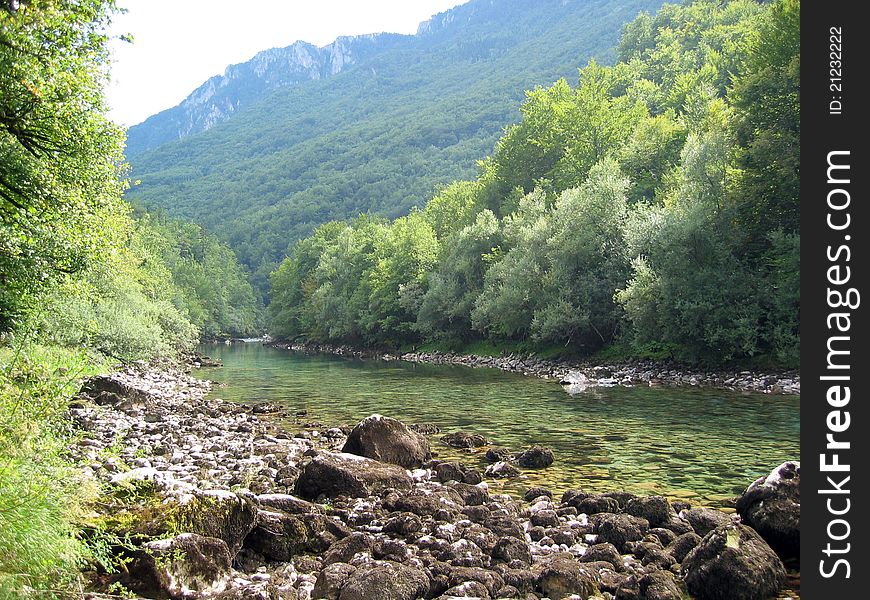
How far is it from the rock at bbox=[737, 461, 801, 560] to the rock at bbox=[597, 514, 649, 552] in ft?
5.66

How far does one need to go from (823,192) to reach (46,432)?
10.4m

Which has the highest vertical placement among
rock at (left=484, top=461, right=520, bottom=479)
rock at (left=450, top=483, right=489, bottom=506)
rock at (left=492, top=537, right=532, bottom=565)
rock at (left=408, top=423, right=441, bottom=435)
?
rock at (left=492, top=537, right=532, bottom=565)

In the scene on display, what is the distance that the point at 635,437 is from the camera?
20344 millimetres

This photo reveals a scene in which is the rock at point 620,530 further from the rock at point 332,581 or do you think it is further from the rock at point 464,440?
the rock at point 464,440

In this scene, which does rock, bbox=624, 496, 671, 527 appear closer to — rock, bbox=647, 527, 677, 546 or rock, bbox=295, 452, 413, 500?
rock, bbox=647, 527, 677, 546

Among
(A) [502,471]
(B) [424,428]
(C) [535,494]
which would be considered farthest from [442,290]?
(C) [535,494]

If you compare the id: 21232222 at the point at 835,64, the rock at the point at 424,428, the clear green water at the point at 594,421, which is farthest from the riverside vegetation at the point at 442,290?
the id: 21232222 at the point at 835,64

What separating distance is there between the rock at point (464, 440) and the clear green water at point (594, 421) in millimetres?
412

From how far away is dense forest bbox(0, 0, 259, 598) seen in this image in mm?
5873

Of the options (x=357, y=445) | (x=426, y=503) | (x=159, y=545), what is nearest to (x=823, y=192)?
(x=426, y=503)

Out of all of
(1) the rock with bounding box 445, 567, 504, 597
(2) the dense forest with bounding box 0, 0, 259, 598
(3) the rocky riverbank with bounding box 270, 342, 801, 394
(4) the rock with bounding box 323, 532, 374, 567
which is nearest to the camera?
(2) the dense forest with bounding box 0, 0, 259, 598

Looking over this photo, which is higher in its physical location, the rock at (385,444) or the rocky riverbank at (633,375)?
the rock at (385,444)

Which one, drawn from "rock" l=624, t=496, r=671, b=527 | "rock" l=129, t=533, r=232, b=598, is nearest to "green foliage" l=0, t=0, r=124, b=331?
"rock" l=129, t=533, r=232, b=598

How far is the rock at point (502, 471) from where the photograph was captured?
15.6 meters
